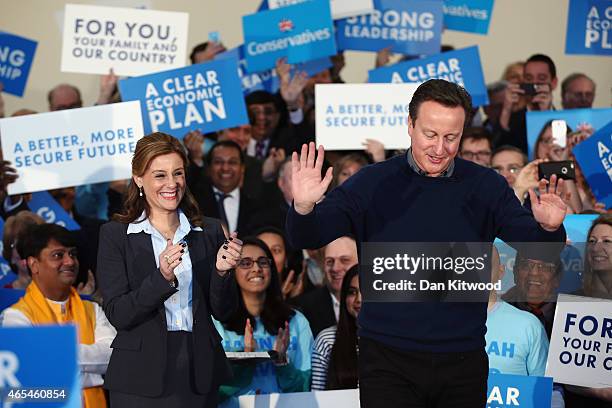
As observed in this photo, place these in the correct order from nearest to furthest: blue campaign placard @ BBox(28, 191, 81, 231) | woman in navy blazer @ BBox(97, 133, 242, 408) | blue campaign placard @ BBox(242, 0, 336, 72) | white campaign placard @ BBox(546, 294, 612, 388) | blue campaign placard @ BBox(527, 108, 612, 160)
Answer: woman in navy blazer @ BBox(97, 133, 242, 408) → white campaign placard @ BBox(546, 294, 612, 388) → blue campaign placard @ BBox(28, 191, 81, 231) → blue campaign placard @ BBox(527, 108, 612, 160) → blue campaign placard @ BBox(242, 0, 336, 72)

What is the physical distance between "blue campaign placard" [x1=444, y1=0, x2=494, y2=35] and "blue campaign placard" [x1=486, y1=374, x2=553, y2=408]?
10.8ft

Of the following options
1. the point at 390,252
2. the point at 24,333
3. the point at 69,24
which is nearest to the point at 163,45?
the point at 69,24

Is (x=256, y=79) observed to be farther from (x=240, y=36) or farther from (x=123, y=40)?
(x=240, y=36)

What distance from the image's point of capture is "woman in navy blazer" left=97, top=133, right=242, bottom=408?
140 inches

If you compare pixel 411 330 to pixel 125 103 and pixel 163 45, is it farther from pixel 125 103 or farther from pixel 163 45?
pixel 163 45

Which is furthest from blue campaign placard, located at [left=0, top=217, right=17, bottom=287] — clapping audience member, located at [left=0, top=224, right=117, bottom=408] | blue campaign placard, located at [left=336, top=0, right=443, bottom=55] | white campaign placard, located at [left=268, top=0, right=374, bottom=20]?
blue campaign placard, located at [left=336, top=0, right=443, bottom=55]

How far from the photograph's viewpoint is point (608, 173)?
5.46 metres

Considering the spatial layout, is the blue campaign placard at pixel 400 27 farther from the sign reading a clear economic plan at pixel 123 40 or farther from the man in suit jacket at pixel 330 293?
the man in suit jacket at pixel 330 293

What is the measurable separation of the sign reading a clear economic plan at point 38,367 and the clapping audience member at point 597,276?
9.50 ft

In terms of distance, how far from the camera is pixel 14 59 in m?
6.67

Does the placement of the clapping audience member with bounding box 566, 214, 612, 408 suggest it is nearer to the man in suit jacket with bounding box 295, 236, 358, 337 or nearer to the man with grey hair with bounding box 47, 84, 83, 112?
the man in suit jacket with bounding box 295, 236, 358, 337

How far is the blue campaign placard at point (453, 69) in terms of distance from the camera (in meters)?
6.31

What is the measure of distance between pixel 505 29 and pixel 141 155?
242 inches

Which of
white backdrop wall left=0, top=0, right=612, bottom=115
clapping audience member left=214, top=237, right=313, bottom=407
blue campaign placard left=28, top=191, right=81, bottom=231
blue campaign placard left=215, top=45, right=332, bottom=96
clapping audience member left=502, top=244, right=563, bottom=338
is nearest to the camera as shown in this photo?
clapping audience member left=214, top=237, right=313, bottom=407
